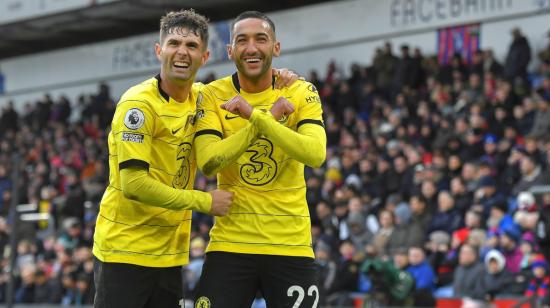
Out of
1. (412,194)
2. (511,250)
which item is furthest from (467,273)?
(412,194)

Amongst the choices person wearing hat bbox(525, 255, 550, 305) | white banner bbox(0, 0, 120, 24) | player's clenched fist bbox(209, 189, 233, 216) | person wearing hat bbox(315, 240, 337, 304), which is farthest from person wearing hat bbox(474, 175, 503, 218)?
white banner bbox(0, 0, 120, 24)

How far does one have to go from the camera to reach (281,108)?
19.1ft

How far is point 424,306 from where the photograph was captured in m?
12.4

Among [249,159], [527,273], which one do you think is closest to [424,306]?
[527,273]

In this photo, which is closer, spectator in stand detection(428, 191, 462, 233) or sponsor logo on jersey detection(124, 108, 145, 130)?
sponsor logo on jersey detection(124, 108, 145, 130)

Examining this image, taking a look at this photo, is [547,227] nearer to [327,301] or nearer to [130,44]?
[327,301]

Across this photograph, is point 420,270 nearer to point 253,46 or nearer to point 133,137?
point 253,46

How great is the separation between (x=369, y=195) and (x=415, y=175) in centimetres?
97

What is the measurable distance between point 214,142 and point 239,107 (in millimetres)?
278

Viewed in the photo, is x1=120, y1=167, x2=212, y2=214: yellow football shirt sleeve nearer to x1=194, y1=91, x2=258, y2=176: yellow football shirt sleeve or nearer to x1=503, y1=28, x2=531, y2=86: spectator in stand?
x1=194, y1=91, x2=258, y2=176: yellow football shirt sleeve

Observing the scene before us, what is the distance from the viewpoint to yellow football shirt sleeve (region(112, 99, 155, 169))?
19.2 feet

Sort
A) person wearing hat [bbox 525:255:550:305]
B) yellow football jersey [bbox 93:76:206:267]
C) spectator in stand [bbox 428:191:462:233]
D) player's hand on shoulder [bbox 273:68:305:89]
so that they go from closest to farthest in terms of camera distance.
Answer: yellow football jersey [bbox 93:76:206:267] < player's hand on shoulder [bbox 273:68:305:89] < person wearing hat [bbox 525:255:550:305] < spectator in stand [bbox 428:191:462:233]

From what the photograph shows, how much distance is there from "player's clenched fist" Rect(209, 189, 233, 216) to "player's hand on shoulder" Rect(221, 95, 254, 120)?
45 centimetres

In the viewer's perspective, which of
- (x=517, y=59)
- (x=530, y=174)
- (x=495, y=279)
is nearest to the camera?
(x=495, y=279)
